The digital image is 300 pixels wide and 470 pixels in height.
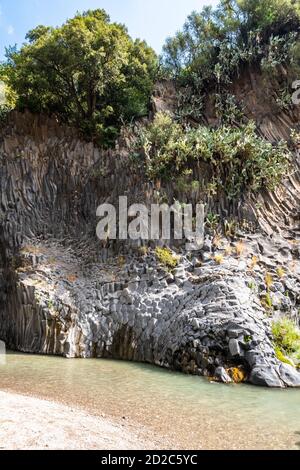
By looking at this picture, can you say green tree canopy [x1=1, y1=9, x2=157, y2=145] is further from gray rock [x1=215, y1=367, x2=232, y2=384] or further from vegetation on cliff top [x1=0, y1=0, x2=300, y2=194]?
gray rock [x1=215, y1=367, x2=232, y2=384]

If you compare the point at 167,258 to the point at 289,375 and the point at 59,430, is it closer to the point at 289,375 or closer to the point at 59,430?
the point at 289,375

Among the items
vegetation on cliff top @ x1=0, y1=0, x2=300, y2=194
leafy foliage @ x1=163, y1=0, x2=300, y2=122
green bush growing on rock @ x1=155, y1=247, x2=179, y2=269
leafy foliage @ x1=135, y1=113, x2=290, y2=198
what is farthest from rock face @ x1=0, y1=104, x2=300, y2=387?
leafy foliage @ x1=163, y1=0, x2=300, y2=122

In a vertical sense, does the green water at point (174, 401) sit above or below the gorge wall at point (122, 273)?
below

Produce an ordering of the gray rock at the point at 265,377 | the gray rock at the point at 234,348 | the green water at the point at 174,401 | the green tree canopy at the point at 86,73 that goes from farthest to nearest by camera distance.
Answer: the green tree canopy at the point at 86,73 < the gray rock at the point at 234,348 < the gray rock at the point at 265,377 < the green water at the point at 174,401

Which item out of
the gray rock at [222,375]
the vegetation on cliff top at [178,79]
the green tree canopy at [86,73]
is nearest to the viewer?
the gray rock at [222,375]

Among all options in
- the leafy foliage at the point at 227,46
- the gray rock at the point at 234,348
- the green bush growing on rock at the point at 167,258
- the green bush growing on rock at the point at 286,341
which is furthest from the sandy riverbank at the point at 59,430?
the leafy foliage at the point at 227,46

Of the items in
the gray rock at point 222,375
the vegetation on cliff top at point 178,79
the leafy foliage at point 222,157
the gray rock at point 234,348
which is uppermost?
the vegetation on cliff top at point 178,79

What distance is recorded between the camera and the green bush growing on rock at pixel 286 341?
8750mm

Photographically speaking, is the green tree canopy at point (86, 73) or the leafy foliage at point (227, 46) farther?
the leafy foliage at point (227, 46)

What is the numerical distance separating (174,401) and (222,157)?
344 inches

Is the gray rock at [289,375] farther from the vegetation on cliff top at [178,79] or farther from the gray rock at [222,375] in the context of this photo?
the vegetation on cliff top at [178,79]

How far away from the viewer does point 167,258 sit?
467 inches

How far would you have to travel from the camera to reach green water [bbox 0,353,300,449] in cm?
508

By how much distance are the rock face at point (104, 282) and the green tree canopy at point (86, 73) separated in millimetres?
947
